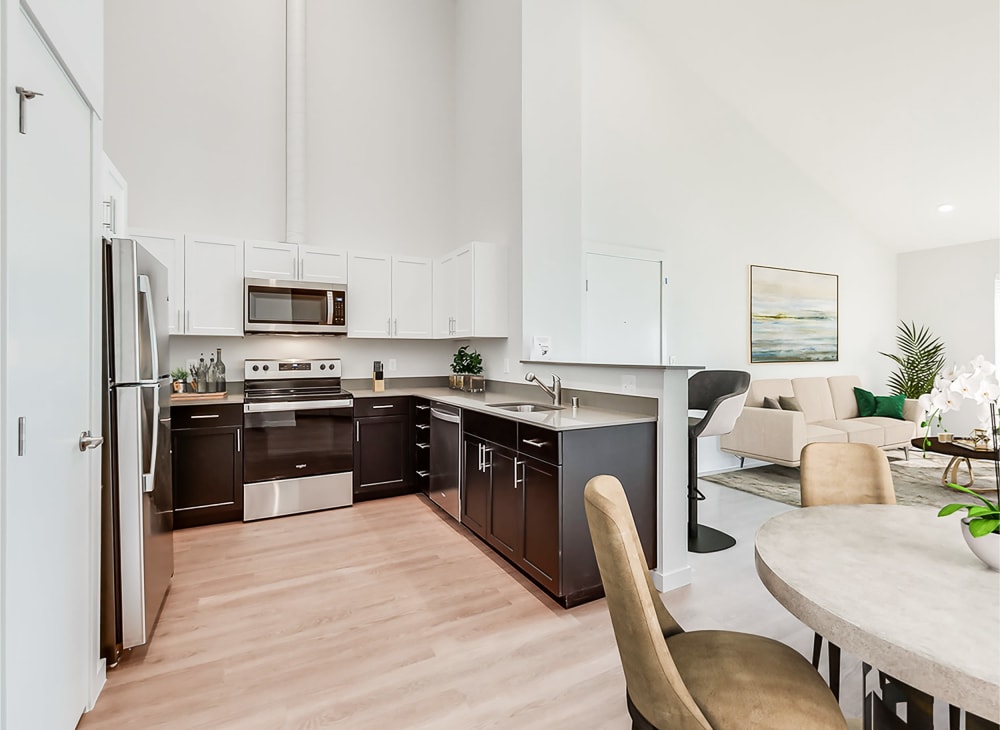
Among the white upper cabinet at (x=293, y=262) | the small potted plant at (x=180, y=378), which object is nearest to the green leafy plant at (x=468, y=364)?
the white upper cabinet at (x=293, y=262)

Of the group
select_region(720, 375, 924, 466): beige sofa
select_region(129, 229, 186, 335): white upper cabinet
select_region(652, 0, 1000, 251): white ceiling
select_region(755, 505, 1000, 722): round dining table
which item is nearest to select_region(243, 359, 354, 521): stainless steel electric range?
select_region(129, 229, 186, 335): white upper cabinet

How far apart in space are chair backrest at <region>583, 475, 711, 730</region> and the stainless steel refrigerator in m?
1.94

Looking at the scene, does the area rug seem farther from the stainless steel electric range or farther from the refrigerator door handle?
the refrigerator door handle

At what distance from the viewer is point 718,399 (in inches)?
124

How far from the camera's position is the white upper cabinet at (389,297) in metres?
4.52

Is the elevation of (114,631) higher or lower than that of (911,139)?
lower

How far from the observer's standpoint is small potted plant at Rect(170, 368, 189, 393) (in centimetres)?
392

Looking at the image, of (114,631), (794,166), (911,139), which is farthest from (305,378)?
(911,139)

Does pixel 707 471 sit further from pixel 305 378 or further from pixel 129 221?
pixel 129 221

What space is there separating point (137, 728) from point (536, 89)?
4.43m

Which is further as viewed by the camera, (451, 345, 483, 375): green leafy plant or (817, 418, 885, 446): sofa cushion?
(817, 418, 885, 446): sofa cushion

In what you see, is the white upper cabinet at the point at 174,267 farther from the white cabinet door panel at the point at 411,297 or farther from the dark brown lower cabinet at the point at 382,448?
the white cabinet door panel at the point at 411,297

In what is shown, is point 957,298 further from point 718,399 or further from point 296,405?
point 296,405

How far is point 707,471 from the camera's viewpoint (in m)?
5.37
